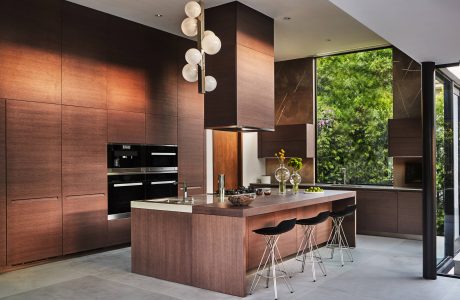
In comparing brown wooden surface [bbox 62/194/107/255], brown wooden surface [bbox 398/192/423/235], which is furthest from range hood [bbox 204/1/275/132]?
brown wooden surface [bbox 398/192/423/235]

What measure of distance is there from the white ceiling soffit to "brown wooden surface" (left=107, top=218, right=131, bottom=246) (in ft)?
13.9

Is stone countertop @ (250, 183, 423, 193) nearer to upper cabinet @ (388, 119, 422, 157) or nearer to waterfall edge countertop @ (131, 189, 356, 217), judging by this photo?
upper cabinet @ (388, 119, 422, 157)

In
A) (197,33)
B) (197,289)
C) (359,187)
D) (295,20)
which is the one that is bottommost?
(197,289)

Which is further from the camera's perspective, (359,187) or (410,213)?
(359,187)

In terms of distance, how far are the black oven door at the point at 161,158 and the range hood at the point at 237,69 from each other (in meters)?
1.24

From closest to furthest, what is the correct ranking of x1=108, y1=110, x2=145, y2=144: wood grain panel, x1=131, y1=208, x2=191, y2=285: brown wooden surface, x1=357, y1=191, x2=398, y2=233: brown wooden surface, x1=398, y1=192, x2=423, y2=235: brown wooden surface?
x1=131, y1=208, x2=191, y2=285: brown wooden surface
x1=108, y1=110, x2=145, y2=144: wood grain panel
x1=398, y1=192, x2=423, y2=235: brown wooden surface
x1=357, y1=191, x2=398, y2=233: brown wooden surface

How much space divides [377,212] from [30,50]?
560 centimetres

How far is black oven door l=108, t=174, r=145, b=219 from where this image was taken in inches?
241

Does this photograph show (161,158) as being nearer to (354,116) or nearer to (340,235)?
(340,235)

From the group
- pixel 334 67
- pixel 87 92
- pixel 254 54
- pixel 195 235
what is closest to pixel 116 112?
pixel 87 92

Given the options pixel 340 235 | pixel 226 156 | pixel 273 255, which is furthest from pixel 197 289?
pixel 226 156

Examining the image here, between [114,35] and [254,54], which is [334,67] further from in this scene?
[114,35]

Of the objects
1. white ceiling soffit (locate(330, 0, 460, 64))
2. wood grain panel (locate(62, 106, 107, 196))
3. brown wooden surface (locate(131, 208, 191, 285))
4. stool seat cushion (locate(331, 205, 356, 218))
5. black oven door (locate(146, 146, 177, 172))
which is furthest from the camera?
black oven door (locate(146, 146, 177, 172))

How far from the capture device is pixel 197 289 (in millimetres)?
4281
